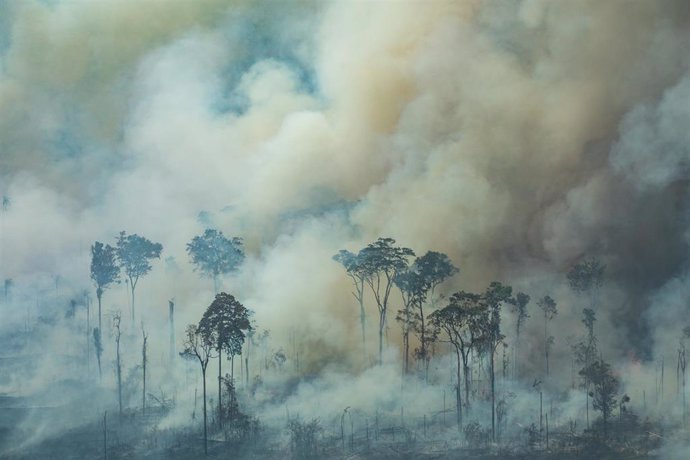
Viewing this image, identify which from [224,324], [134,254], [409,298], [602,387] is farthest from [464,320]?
[134,254]

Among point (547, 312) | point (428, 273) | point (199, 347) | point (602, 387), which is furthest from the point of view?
point (547, 312)

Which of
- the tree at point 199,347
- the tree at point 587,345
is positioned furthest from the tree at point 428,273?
the tree at point 199,347

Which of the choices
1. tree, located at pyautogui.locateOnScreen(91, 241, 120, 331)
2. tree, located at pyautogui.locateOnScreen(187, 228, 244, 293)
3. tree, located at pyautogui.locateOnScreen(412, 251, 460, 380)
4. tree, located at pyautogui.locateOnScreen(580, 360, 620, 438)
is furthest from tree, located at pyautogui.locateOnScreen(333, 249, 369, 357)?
tree, located at pyautogui.locateOnScreen(91, 241, 120, 331)

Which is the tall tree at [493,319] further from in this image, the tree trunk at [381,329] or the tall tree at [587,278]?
the tree trunk at [381,329]

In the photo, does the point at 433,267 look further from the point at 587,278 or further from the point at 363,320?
the point at 587,278

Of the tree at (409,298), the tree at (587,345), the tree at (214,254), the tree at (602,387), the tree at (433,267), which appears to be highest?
the tree at (214,254)

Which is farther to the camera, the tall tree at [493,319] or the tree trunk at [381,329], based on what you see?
the tree trunk at [381,329]
